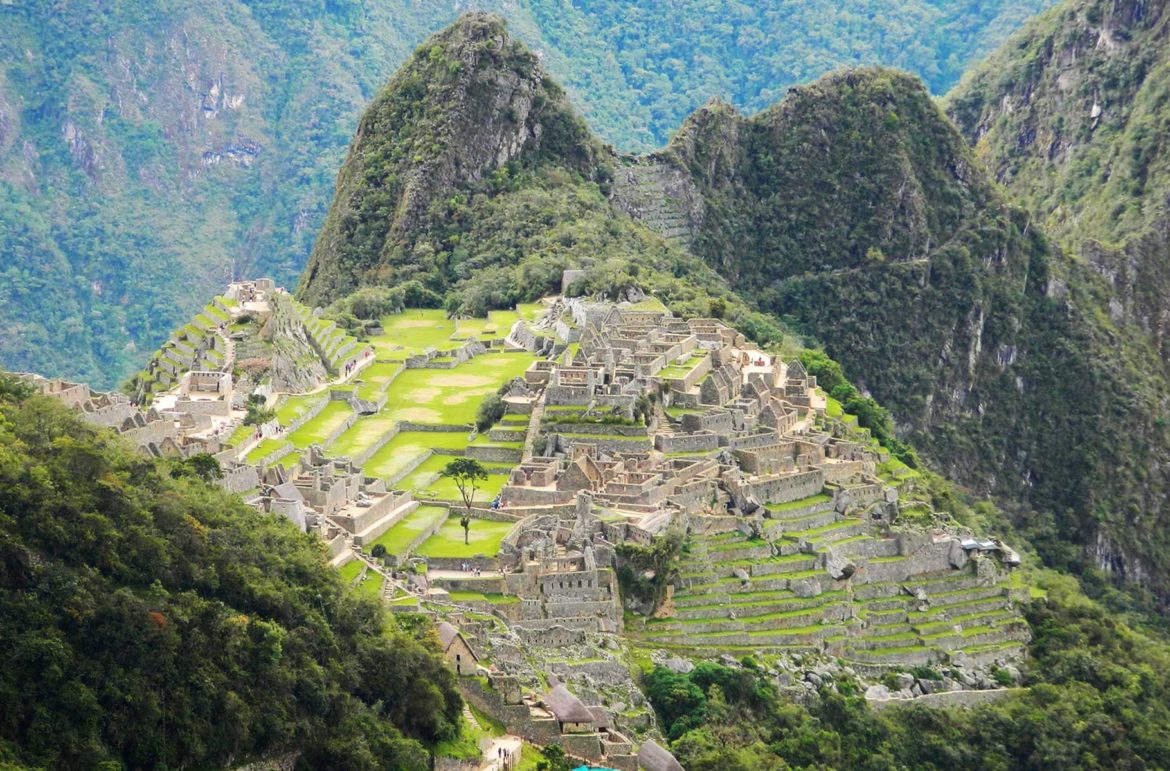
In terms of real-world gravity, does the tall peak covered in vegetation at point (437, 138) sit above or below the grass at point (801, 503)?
above

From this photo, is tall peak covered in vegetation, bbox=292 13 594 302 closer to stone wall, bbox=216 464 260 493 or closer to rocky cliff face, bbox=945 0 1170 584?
rocky cliff face, bbox=945 0 1170 584

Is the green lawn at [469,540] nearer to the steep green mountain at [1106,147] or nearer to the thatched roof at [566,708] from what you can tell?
the thatched roof at [566,708]

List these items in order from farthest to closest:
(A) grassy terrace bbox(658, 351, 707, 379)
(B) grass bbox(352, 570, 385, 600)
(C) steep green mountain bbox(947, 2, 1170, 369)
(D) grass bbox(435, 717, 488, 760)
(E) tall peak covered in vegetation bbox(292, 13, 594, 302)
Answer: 1. (C) steep green mountain bbox(947, 2, 1170, 369)
2. (E) tall peak covered in vegetation bbox(292, 13, 594, 302)
3. (A) grassy terrace bbox(658, 351, 707, 379)
4. (B) grass bbox(352, 570, 385, 600)
5. (D) grass bbox(435, 717, 488, 760)

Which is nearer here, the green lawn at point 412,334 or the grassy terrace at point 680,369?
the grassy terrace at point 680,369

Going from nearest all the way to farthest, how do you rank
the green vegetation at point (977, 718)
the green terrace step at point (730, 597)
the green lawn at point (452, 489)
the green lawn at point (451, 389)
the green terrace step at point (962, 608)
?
the green vegetation at point (977, 718)
the green terrace step at point (730, 597)
the green lawn at point (452, 489)
the green terrace step at point (962, 608)
the green lawn at point (451, 389)

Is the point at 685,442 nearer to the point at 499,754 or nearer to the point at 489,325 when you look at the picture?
the point at 499,754

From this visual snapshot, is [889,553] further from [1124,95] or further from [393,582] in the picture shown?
[1124,95]

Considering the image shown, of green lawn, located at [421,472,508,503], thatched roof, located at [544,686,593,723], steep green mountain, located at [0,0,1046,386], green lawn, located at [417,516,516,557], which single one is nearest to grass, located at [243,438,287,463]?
green lawn, located at [421,472,508,503]

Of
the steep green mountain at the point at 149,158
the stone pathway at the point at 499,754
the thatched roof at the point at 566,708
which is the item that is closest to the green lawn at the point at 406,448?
the thatched roof at the point at 566,708
